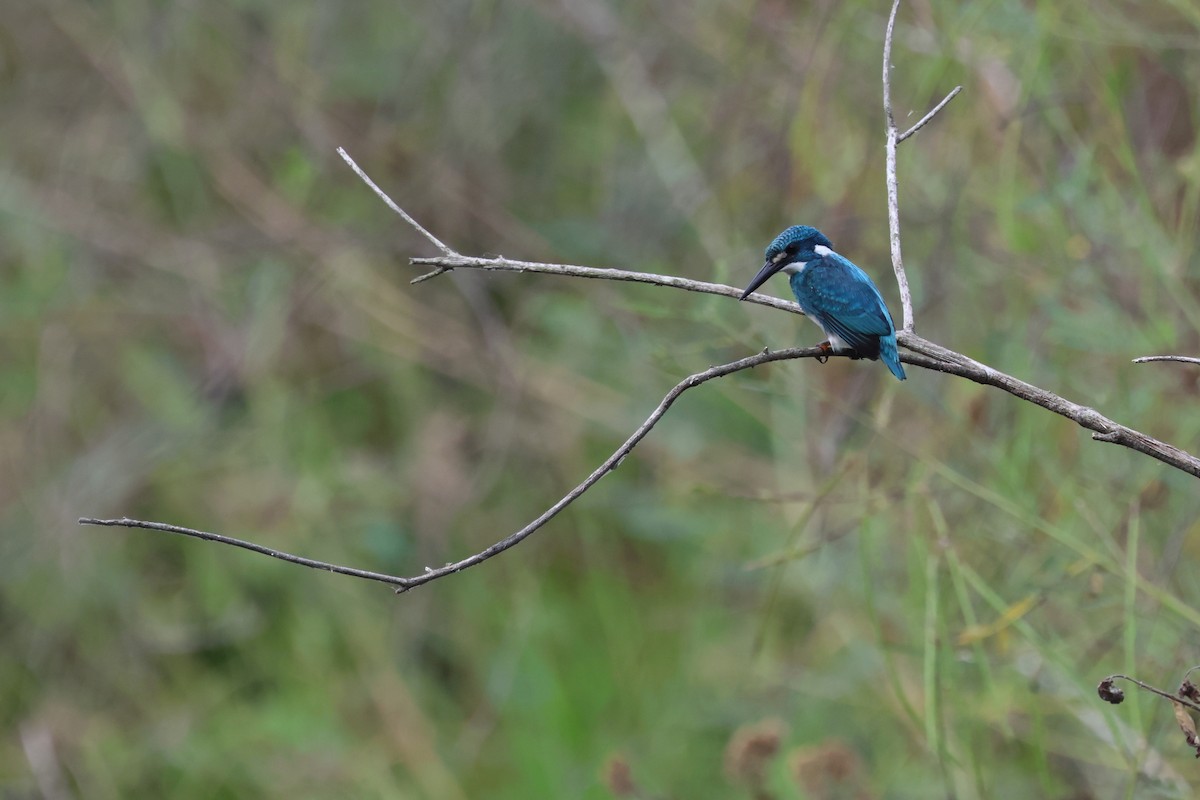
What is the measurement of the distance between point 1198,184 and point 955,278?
1.06 metres

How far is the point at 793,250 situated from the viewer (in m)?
3.06

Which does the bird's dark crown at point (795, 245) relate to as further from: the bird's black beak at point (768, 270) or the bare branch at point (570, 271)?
the bare branch at point (570, 271)

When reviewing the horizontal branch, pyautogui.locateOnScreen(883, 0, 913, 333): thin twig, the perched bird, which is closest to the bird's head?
the perched bird

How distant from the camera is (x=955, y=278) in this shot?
4.11 m

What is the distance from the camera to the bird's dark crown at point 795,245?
9.95 feet

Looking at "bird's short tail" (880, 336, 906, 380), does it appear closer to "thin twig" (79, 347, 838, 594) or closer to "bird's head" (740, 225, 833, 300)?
"bird's head" (740, 225, 833, 300)

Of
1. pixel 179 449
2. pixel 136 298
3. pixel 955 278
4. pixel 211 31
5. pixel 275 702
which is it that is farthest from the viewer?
pixel 211 31

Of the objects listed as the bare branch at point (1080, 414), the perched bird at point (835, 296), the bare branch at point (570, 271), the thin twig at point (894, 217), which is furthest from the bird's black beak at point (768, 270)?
the bare branch at point (1080, 414)

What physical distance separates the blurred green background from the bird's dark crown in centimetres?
41

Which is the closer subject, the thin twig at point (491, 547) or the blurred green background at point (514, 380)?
the thin twig at point (491, 547)

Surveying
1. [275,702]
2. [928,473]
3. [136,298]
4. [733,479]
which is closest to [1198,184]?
[928,473]

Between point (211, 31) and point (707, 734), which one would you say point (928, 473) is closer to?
point (707, 734)

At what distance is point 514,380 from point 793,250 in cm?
262

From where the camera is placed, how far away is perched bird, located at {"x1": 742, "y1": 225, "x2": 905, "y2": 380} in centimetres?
276
